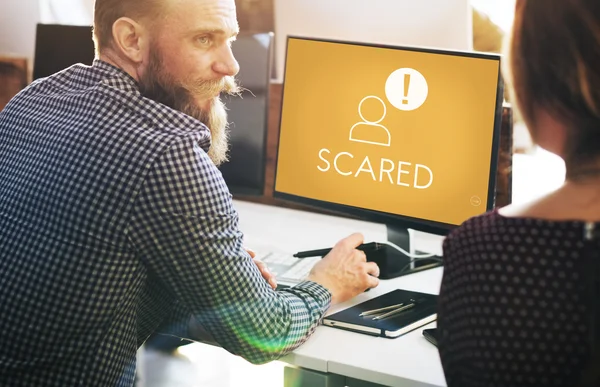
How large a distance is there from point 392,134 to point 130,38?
2.17 feet

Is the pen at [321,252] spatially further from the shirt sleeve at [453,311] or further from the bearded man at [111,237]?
the shirt sleeve at [453,311]

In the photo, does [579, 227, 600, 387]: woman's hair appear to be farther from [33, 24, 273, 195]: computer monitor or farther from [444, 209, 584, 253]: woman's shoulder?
[33, 24, 273, 195]: computer monitor

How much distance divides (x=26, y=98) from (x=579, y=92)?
1.02m

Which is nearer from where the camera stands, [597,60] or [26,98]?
[597,60]

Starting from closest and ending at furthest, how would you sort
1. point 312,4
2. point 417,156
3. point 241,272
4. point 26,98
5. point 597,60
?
1. point 597,60
2. point 241,272
3. point 26,98
4. point 417,156
5. point 312,4

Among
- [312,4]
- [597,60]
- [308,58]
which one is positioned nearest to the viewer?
[597,60]

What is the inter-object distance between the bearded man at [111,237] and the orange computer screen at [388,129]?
0.51 meters

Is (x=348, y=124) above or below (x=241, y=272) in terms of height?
above

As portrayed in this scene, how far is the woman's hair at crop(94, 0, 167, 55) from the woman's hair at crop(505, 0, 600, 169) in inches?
28.2

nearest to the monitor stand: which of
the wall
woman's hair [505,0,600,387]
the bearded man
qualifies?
the bearded man

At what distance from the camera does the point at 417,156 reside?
1.90 m

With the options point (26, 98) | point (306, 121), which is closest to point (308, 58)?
point (306, 121)

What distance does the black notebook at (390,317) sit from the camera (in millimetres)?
1564

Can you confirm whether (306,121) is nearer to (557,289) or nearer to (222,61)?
(222,61)
